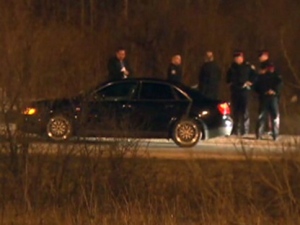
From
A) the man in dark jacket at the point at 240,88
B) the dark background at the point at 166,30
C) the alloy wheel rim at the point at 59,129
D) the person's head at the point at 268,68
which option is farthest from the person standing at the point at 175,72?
the alloy wheel rim at the point at 59,129

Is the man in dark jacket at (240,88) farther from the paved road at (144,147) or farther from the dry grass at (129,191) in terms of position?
the dry grass at (129,191)

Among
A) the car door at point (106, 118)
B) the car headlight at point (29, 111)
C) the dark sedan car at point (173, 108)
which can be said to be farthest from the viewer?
the dark sedan car at point (173, 108)

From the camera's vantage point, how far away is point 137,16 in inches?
1446

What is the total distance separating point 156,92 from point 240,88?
2028 mm

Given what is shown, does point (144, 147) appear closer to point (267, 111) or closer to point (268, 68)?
point (268, 68)

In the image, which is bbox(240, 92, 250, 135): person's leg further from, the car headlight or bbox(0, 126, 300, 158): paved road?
the car headlight

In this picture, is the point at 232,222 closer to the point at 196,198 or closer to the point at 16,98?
the point at 196,198

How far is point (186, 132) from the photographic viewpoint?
66.8 ft

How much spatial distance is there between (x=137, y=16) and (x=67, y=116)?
861 inches

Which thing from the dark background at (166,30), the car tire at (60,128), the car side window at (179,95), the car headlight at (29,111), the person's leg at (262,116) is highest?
the dark background at (166,30)

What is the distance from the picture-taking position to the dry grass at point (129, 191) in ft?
38.7

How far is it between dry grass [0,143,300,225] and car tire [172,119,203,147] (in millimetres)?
5371

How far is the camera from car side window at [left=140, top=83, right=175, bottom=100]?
20516 millimetres

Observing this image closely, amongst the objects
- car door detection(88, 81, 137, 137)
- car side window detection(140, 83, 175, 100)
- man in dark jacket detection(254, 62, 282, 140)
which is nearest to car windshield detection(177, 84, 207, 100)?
car side window detection(140, 83, 175, 100)
